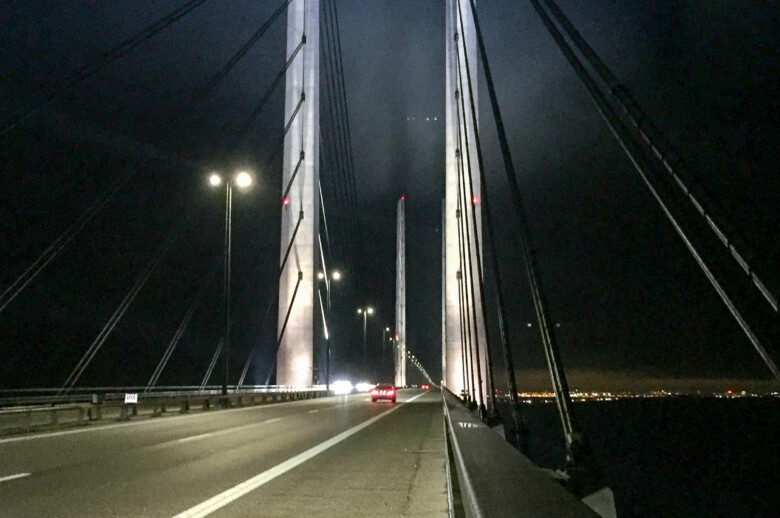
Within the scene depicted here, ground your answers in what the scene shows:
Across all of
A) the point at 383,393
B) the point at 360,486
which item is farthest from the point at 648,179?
the point at 383,393

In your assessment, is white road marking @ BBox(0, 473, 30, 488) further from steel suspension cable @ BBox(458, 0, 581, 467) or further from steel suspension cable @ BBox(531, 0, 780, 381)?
steel suspension cable @ BBox(531, 0, 780, 381)

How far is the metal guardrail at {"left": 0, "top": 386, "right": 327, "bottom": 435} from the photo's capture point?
1847 centimetres

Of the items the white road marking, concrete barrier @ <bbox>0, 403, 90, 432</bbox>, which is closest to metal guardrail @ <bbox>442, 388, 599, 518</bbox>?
Result: the white road marking

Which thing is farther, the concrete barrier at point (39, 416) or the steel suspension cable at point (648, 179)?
the concrete barrier at point (39, 416)

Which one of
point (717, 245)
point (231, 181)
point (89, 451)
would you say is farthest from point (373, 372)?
point (717, 245)

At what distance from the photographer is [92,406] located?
21.3 metres

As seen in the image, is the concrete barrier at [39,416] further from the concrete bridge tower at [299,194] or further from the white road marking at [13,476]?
the concrete bridge tower at [299,194]

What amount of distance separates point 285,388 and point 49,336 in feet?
141

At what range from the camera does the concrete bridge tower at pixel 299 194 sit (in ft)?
127

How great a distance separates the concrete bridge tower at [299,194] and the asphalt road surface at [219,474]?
68.8 feet

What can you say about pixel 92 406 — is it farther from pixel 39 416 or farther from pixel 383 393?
pixel 383 393

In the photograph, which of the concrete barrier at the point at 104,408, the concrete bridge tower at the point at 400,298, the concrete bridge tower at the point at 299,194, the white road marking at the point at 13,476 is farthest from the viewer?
the concrete bridge tower at the point at 400,298

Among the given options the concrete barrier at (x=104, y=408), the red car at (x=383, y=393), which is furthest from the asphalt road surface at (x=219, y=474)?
the red car at (x=383, y=393)

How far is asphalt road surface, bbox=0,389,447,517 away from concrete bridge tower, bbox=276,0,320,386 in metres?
21.0
